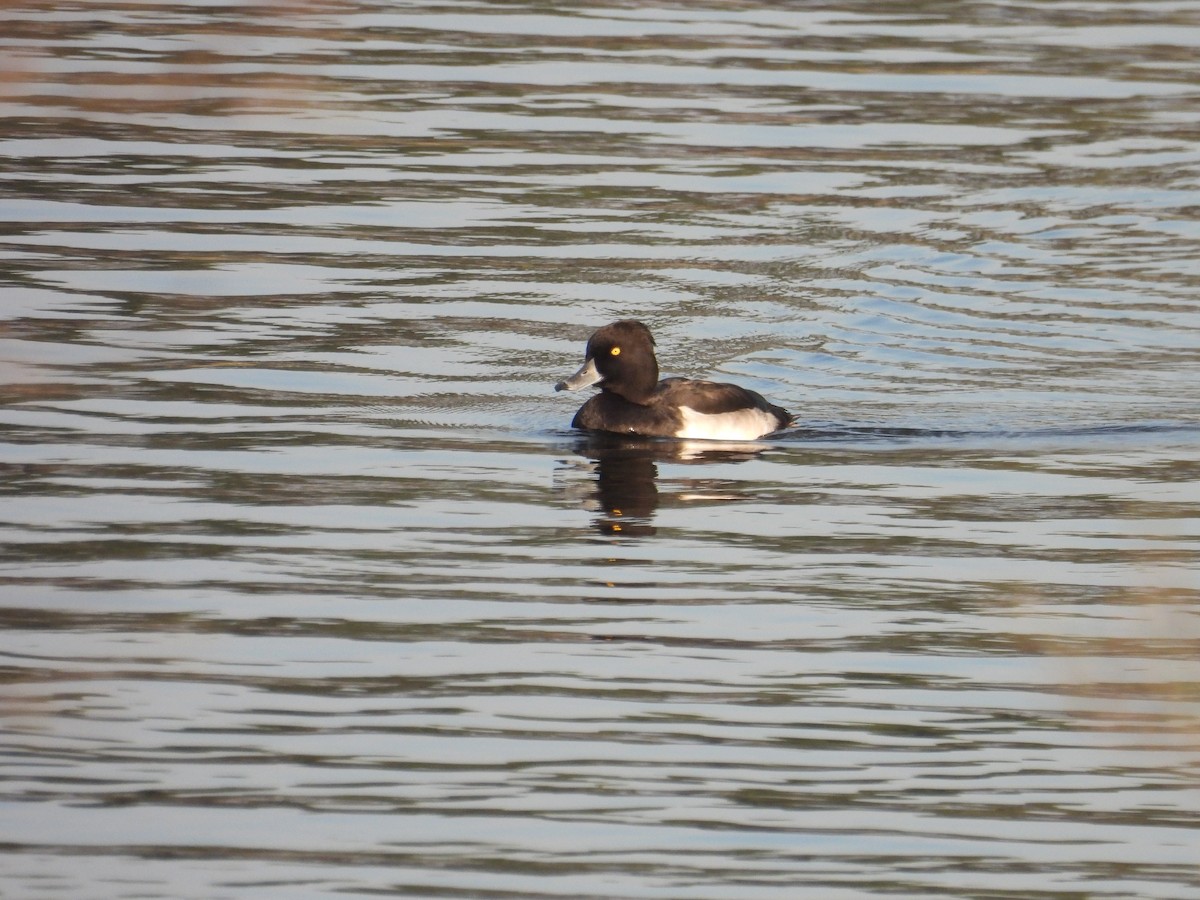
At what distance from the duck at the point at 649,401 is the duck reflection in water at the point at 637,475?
4.6 inches

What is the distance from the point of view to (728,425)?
13742mm

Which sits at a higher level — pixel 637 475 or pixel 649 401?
pixel 649 401

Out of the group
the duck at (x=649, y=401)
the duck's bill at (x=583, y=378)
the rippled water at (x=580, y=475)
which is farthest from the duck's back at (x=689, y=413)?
the rippled water at (x=580, y=475)

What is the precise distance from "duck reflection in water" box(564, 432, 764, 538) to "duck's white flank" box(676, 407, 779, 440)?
93mm

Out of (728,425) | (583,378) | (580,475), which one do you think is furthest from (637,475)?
(583,378)

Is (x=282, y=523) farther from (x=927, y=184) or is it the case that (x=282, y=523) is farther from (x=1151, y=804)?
(x=927, y=184)

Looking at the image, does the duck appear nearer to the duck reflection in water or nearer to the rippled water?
the duck reflection in water

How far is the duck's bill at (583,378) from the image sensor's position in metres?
14.2

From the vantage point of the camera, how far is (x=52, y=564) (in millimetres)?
9750

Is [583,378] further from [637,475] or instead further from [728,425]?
[637,475]

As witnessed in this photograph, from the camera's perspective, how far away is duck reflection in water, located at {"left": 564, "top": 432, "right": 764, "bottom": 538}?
11.3 metres

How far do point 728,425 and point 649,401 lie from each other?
63 cm

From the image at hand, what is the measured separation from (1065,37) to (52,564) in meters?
20.1

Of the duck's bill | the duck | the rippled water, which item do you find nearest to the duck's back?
the duck
